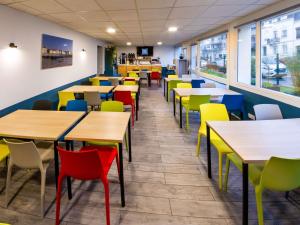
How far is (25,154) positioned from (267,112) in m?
2.85

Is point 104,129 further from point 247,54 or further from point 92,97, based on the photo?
point 247,54

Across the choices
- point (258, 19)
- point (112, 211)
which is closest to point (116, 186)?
point (112, 211)

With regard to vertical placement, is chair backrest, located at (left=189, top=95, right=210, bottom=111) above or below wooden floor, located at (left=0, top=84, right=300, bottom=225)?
above

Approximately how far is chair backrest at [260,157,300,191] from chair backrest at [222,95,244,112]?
274 centimetres

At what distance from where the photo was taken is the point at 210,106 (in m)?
3.18

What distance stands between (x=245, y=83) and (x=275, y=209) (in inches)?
136

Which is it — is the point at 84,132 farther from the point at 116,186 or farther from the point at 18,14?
the point at 18,14

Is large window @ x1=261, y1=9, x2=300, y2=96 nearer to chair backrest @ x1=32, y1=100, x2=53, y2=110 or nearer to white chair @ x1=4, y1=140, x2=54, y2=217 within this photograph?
white chair @ x1=4, y1=140, x2=54, y2=217

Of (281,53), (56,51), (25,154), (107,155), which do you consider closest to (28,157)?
(25,154)

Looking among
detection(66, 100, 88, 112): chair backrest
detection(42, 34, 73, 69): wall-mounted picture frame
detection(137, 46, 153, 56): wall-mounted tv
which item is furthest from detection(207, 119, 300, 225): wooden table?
detection(137, 46, 153, 56): wall-mounted tv

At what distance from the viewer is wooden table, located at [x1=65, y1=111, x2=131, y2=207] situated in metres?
2.21

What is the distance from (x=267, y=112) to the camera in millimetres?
3072

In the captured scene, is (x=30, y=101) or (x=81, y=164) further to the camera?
(x=30, y=101)

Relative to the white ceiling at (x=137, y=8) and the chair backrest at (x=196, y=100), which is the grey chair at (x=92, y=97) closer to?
the white ceiling at (x=137, y=8)
